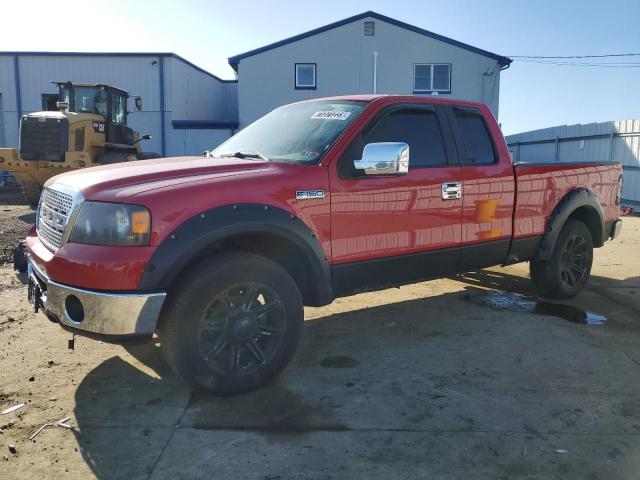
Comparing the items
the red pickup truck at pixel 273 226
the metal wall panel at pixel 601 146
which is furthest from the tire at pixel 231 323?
the metal wall panel at pixel 601 146

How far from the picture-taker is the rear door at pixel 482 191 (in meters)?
4.79

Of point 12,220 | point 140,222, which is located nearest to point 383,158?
point 140,222

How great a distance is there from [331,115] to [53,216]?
6.97ft

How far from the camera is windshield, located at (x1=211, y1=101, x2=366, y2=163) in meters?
4.07

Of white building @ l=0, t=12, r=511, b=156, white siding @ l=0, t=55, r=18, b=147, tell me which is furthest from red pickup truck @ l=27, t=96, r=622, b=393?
white siding @ l=0, t=55, r=18, b=147

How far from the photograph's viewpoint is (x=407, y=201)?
14.1 ft

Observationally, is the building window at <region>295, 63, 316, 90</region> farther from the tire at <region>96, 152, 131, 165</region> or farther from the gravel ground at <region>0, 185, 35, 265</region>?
the gravel ground at <region>0, 185, 35, 265</region>

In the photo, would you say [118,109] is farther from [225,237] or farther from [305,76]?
[225,237]

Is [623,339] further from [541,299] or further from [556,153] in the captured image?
[556,153]

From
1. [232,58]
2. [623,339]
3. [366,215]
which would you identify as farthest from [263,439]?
[232,58]

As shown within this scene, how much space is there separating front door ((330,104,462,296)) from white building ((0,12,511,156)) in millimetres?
19663

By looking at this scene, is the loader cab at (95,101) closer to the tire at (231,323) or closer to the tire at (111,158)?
the tire at (111,158)

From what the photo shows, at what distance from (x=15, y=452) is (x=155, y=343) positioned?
5.55ft

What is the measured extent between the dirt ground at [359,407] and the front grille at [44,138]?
8710 millimetres
